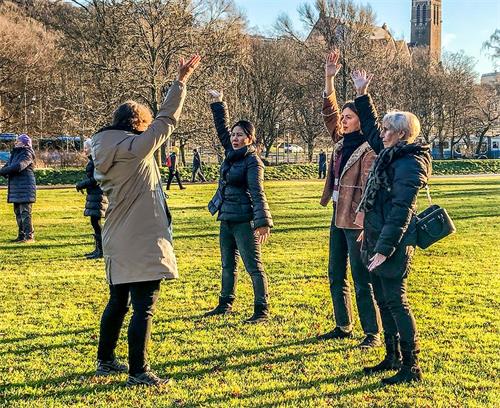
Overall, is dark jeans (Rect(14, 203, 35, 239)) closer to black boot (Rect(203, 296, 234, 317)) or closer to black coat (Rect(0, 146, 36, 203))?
black coat (Rect(0, 146, 36, 203))

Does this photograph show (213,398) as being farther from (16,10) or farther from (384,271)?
(16,10)

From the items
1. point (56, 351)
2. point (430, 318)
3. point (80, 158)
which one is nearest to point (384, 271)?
point (430, 318)

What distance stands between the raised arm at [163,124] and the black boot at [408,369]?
7.97ft

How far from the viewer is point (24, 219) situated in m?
13.3

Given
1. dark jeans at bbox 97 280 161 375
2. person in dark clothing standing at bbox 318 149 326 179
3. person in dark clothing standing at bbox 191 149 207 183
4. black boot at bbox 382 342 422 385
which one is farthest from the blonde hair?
person in dark clothing standing at bbox 318 149 326 179

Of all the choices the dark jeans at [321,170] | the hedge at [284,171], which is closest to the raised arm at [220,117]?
the hedge at [284,171]

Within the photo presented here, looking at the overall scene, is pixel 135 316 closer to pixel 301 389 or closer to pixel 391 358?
pixel 301 389

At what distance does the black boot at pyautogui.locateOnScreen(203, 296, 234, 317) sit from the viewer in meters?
7.33

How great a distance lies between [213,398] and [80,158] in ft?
115

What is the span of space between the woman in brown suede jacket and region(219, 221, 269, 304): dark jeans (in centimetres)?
92

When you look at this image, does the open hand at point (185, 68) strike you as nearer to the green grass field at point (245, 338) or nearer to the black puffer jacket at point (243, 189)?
the black puffer jacket at point (243, 189)

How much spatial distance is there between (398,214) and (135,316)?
2.11 meters

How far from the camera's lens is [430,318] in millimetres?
7180

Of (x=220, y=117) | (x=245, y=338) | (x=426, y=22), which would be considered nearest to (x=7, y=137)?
(x=220, y=117)
